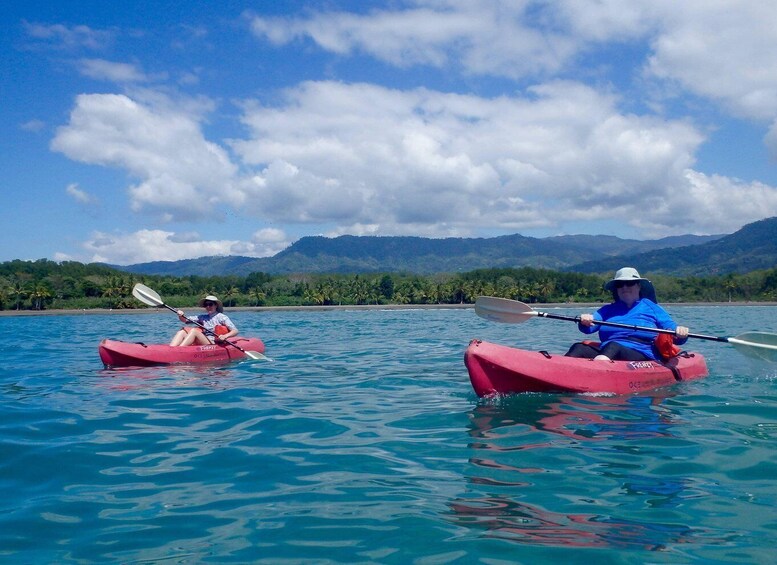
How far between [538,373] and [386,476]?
133 inches

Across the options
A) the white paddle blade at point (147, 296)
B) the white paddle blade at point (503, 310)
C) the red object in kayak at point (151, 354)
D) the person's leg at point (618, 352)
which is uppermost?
the white paddle blade at point (147, 296)

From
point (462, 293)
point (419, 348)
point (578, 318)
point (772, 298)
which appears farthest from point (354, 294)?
point (578, 318)

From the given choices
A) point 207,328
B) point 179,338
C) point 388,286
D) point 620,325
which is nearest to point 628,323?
point 620,325

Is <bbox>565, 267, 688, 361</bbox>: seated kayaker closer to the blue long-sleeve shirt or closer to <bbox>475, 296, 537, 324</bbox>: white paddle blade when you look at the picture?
the blue long-sleeve shirt

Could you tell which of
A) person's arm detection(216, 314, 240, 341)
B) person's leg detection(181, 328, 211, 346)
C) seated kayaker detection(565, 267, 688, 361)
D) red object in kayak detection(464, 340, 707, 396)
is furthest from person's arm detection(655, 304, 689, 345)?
person's leg detection(181, 328, 211, 346)

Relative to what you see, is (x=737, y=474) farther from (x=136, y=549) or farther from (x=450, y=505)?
(x=136, y=549)

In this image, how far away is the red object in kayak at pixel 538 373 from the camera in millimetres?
7867

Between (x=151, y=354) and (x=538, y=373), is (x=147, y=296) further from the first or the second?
(x=538, y=373)

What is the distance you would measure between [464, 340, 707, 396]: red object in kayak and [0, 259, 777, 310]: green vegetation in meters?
79.8

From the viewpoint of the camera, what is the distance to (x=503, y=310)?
991cm

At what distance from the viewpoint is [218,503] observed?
14.8 ft

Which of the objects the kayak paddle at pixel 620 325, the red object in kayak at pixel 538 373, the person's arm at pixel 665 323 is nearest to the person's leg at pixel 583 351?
the kayak paddle at pixel 620 325

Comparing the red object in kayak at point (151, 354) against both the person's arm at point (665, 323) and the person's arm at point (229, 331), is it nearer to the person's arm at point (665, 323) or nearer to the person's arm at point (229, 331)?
the person's arm at point (229, 331)

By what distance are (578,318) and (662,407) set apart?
173 cm
